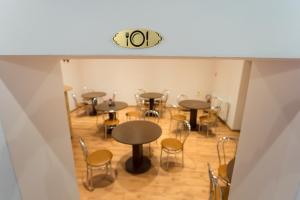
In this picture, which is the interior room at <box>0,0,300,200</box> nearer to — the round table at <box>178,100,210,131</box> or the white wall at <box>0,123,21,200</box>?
the white wall at <box>0,123,21,200</box>

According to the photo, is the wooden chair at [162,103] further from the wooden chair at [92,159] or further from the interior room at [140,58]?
the interior room at [140,58]

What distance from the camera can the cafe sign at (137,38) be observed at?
0.98 meters

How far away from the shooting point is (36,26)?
1040 millimetres

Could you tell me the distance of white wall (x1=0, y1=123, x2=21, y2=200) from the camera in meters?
1.26

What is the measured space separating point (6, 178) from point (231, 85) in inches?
210

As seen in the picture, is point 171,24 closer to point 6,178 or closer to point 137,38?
point 137,38

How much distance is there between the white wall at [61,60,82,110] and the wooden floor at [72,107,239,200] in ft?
7.48

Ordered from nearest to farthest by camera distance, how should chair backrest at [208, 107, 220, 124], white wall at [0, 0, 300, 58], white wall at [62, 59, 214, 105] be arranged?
white wall at [0, 0, 300, 58] → chair backrest at [208, 107, 220, 124] → white wall at [62, 59, 214, 105]

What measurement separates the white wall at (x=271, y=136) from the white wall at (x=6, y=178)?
187cm

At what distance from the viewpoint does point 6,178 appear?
132cm

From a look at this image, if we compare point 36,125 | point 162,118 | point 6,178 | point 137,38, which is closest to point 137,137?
point 36,125

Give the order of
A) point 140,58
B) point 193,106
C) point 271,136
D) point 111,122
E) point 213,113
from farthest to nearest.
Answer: point 213,113
point 193,106
point 111,122
point 271,136
point 140,58

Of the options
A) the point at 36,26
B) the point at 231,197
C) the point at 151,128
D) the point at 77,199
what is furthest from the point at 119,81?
the point at 36,26

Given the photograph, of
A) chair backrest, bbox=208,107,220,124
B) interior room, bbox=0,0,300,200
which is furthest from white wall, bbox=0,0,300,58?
chair backrest, bbox=208,107,220,124
